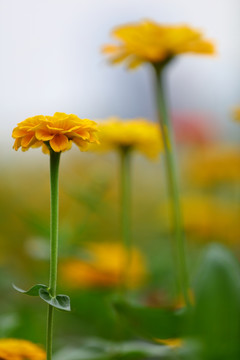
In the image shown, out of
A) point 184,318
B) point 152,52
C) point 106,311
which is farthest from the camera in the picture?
point 106,311

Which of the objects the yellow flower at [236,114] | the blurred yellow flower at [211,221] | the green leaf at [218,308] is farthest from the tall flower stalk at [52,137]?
the blurred yellow flower at [211,221]

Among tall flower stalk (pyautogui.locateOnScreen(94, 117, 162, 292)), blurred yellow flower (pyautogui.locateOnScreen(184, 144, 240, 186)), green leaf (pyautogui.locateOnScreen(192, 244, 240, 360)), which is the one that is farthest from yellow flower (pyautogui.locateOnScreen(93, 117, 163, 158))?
blurred yellow flower (pyautogui.locateOnScreen(184, 144, 240, 186))

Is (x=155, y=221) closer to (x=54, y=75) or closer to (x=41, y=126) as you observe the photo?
(x=54, y=75)

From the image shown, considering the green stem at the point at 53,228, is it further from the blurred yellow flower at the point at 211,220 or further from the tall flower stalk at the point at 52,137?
the blurred yellow flower at the point at 211,220

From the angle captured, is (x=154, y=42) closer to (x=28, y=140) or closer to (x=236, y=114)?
(x=236, y=114)

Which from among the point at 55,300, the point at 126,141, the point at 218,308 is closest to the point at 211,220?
the point at 126,141

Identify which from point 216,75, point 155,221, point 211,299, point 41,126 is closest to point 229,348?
point 211,299

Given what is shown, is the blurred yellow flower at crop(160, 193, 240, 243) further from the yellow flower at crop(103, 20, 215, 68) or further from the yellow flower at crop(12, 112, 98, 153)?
the yellow flower at crop(12, 112, 98, 153)
